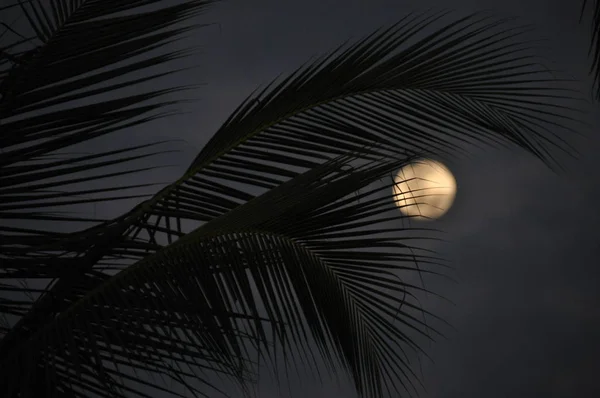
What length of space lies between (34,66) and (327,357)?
3.64 ft

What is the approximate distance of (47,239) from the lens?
2002mm

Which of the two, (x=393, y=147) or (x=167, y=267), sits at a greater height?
(x=393, y=147)

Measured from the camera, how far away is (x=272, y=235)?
2.00 metres

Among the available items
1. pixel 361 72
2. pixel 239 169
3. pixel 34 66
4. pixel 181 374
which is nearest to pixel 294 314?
pixel 181 374

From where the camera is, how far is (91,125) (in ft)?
6.78

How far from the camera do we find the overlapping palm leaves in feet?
6.00

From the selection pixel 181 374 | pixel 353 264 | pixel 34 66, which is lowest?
pixel 181 374

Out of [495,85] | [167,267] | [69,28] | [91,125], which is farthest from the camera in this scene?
[495,85]

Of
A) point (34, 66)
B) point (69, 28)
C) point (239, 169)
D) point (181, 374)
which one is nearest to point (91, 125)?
point (34, 66)

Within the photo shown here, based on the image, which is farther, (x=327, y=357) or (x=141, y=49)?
(x=141, y=49)

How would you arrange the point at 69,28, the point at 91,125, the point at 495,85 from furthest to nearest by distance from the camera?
the point at 495,85 < the point at 69,28 < the point at 91,125

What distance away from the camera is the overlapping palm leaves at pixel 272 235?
1.83 metres

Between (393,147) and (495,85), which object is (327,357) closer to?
(393,147)

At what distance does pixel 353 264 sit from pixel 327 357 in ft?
0.86
